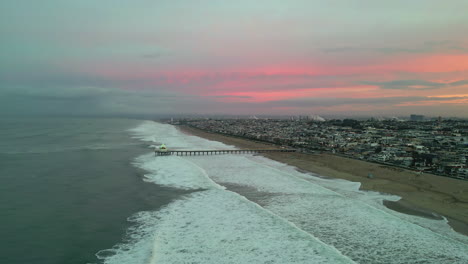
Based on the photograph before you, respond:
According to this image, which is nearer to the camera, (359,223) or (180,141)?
(359,223)

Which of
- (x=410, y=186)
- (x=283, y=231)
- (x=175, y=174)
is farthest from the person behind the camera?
(x=175, y=174)

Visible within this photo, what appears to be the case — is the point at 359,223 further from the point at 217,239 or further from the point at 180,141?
the point at 180,141

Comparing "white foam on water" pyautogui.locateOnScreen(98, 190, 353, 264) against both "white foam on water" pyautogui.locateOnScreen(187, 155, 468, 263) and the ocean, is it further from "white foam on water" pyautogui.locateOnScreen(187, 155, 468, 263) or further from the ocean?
"white foam on water" pyautogui.locateOnScreen(187, 155, 468, 263)

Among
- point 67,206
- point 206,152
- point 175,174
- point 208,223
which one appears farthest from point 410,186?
point 206,152

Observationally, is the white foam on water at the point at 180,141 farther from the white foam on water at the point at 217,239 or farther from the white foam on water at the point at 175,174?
the white foam on water at the point at 217,239

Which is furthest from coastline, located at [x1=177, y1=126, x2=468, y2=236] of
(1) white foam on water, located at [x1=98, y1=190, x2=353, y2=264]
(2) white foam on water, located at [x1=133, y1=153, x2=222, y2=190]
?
(2) white foam on water, located at [x1=133, y1=153, x2=222, y2=190]

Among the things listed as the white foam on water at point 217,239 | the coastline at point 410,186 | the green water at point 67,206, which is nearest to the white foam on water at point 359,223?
the coastline at point 410,186

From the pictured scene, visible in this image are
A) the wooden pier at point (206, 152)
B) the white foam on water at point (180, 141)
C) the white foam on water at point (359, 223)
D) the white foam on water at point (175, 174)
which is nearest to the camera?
the white foam on water at point (359, 223)
